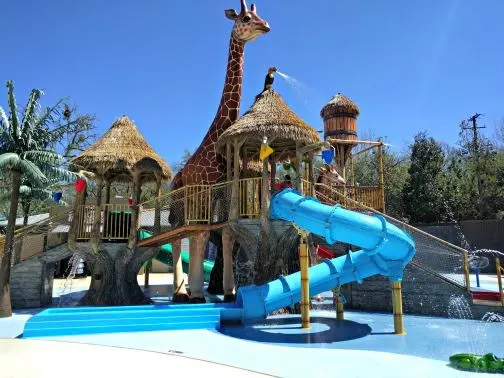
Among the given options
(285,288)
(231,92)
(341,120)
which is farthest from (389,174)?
(285,288)

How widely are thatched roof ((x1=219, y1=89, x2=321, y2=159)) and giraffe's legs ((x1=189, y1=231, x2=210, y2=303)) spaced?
9.96 ft

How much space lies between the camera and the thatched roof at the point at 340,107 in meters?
20.3

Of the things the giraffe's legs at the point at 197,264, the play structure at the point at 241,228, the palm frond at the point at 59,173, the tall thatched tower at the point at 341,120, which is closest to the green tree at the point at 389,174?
the tall thatched tower at the point at 341,120

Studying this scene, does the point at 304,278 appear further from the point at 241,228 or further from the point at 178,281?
the point at 178,281

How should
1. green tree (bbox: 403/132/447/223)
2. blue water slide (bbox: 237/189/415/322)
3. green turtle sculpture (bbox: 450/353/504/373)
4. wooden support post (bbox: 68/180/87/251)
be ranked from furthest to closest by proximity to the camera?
green tree (bbox: 403/132/447/223), wooden support post (bbox: 68/180/87/251), blue water slide (bbox: 237/189/415/322), green turtle sculpture (bbox: 450/353/504/373)

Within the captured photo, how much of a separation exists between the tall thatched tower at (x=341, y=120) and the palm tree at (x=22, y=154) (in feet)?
39.4

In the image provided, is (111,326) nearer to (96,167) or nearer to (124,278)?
(124,278)

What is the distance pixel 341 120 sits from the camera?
2028 cm

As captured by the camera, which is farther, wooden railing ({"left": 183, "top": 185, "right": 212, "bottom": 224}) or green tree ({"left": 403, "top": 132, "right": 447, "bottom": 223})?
green tree ({"left": 403, "top": 132, "right": 447, "bottom": 223})

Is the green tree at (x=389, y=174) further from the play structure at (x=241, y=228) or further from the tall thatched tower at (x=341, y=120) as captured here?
the play structure at (x=241, y=228)

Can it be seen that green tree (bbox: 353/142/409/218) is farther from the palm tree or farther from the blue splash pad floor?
the palm tree

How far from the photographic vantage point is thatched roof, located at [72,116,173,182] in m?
13.6

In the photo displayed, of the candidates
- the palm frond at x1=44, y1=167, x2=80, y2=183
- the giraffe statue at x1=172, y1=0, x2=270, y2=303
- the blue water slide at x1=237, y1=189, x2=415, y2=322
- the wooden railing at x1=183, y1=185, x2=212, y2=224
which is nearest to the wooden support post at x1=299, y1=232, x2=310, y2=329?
the blue water slide at x1=237, y1=189, x2=415, y2=322

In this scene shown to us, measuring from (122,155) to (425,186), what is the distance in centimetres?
2112
